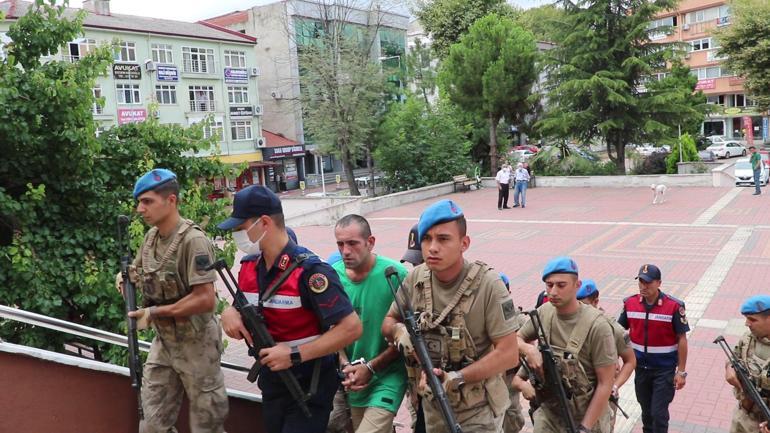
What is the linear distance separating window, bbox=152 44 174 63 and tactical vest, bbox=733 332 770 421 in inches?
1446

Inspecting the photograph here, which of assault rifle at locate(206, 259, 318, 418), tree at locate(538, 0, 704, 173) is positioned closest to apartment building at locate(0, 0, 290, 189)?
tree at locate(538, 0, 704, 173)

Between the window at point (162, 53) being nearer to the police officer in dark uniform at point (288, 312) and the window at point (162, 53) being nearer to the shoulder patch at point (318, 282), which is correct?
the police officer in dark uniform at point (288, 312)

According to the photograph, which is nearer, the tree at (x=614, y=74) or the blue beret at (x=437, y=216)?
the blue beret at (x=437, y=216)

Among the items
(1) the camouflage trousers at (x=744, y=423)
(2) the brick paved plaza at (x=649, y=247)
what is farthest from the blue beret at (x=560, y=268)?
(2) the brick paved plaza at (x=649, y=247)

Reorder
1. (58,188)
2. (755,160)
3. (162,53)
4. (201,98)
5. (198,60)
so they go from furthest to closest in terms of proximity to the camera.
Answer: (201,98), (198,60), (162,53), (755,160), (58,188)

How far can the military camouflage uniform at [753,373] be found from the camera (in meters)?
3.96

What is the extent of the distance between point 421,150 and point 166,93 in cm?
1713

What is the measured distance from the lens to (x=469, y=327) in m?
2.89

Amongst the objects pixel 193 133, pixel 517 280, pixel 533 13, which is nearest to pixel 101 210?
pixel 193 133

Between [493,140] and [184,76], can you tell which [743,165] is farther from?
[184,76]

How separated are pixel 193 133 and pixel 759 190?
1995cm

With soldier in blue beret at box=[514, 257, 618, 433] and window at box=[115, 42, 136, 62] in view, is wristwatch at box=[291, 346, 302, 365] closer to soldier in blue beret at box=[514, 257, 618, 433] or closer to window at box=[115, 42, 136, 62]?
soldier in blue beret at box=[514, 257, 618, 433]

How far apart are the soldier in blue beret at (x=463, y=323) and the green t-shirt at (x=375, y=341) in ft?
1.46

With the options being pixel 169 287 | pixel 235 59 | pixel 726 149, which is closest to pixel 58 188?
pixel 169 287
